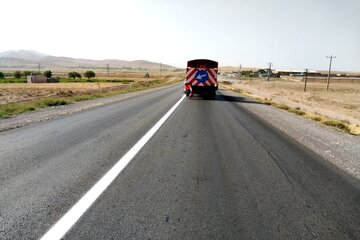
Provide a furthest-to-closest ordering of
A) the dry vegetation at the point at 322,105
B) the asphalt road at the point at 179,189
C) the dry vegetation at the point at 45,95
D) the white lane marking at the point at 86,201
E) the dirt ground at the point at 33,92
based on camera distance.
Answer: the dirt ground at the point at 33,92
the dry vegetation at the point at 45,95
the dry vegetation at the point at 322,105
the asphalt road at the point at 179,189
the white lane marking at the point at 86,201

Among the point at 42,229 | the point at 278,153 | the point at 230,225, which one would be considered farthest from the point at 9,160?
the point at 278,153

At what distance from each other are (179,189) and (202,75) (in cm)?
1985

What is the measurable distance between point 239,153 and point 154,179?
272 cm

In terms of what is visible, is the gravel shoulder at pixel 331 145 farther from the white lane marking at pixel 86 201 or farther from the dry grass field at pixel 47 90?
the dry grass field at pixel 47 90

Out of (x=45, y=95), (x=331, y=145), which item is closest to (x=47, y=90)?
(x=45, y=95)

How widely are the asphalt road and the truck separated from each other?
15.7 metres

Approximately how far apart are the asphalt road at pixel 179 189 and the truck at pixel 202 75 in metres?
15.7

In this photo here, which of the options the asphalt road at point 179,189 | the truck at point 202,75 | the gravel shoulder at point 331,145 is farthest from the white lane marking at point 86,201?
the truck at point 202,75

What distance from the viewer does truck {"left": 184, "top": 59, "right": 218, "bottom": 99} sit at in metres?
24.3

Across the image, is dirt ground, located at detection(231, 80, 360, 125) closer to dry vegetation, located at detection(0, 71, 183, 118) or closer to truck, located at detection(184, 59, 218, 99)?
truck, located at detection(184, 59, 218, 99)

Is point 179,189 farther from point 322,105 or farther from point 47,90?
point 47,90

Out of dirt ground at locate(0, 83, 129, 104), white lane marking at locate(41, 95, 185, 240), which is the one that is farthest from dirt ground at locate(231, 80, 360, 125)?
dirt ground at locate(0, 83, 129, 104)

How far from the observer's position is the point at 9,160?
6391 millimetres

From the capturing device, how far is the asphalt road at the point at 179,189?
12.1 ft
